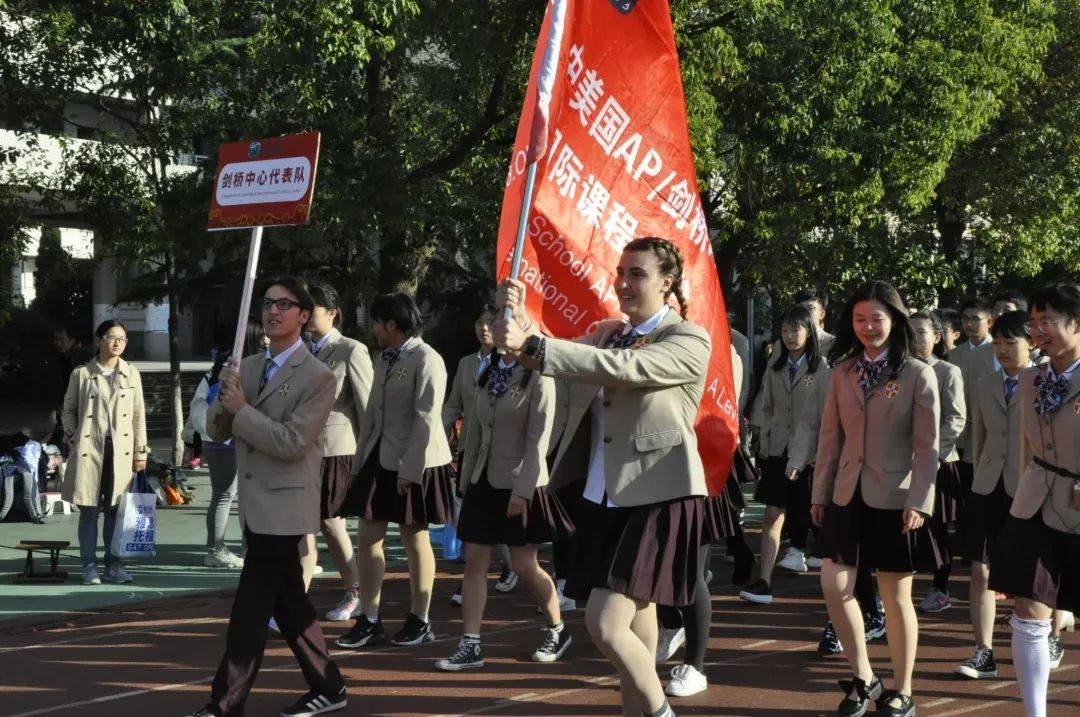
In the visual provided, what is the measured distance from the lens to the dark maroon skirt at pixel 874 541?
247 inches

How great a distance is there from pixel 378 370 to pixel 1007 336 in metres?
3.36

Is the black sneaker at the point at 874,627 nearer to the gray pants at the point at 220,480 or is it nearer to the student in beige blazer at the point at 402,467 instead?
the student in beige blazer at the point at 402,467

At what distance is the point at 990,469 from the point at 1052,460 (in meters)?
1.99

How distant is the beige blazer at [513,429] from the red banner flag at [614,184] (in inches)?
62.1

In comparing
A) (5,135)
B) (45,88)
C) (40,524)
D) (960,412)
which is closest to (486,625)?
(960,412)

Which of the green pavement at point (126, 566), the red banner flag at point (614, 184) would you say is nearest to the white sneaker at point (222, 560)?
the green pavement at point (126, 566)

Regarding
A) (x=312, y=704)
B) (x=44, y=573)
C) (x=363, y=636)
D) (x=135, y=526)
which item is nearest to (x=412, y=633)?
(x=363, y=636)

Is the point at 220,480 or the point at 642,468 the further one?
the point at 220,480

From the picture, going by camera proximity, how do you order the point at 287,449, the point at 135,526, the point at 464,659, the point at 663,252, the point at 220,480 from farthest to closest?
1. the point at 220,480
2. the point at 135,526
3. the point at 464,659
4. the point at 287,449
5. the point at 663,252

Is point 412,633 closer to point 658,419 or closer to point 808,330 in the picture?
point 658,419

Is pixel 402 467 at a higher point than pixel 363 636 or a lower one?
higher

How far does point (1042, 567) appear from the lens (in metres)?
5.50

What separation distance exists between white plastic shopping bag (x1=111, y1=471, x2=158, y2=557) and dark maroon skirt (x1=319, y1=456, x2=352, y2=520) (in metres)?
2.17

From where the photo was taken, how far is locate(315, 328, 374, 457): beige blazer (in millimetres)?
8383
